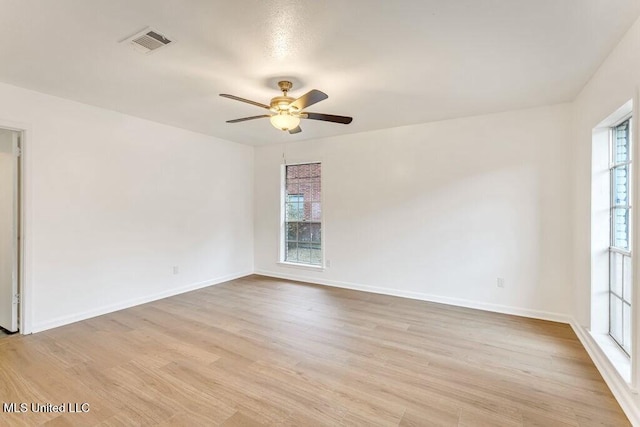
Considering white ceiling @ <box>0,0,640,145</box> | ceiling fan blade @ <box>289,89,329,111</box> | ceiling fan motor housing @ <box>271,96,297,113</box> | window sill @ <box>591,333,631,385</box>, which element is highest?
white ceiling @ <box>0,0,640,145</box>

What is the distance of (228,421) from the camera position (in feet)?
6.31

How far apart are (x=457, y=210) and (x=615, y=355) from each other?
2.18 m

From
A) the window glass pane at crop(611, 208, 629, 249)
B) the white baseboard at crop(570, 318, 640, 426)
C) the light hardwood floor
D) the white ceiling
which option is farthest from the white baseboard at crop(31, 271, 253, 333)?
the window glass pane at crop(611, 208, 629, 249)

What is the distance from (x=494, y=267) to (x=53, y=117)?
5.57 metres

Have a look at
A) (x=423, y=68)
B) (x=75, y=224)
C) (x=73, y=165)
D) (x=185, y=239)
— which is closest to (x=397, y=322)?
(x=423, y=68)

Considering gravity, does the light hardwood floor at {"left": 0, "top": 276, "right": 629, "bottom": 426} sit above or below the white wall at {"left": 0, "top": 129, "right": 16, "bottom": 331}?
below

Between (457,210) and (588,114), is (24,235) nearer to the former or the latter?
(457,210)

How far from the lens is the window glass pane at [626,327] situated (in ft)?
8.03

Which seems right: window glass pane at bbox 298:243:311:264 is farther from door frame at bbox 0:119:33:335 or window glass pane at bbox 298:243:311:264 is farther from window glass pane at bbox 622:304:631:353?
window glass pane at bbox 622:304:631:353

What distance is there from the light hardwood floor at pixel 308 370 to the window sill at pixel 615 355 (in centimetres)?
19

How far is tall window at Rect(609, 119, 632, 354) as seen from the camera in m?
2.50

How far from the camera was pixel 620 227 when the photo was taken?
2.70 meters

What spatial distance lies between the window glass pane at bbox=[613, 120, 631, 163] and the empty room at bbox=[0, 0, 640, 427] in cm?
Answer: 2

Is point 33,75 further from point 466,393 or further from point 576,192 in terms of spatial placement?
point 576,192
